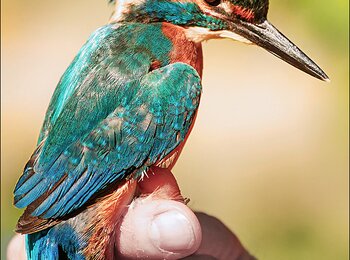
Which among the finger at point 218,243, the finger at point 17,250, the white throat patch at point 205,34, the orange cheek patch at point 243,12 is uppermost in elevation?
the orange cheek patch at point 243,12

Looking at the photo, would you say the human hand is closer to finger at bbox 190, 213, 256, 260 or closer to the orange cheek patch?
finger at bbox 190, 213, 256, 260

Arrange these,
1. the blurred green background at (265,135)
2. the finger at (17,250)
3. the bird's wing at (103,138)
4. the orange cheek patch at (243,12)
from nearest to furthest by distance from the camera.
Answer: the bird's wing at (103,138), the orange cheek patch at (243,12), the finger at (17,250), the blurred green background at (265,135)

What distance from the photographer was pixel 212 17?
1886 millimetres

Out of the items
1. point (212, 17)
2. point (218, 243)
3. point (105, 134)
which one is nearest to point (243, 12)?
point (212, 17)

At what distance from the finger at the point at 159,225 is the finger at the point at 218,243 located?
218 mm

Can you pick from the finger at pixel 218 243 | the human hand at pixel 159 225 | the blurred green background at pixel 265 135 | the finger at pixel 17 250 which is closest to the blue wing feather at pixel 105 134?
the human hand at pixel 159 225

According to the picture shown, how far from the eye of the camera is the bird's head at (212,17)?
188 centimetres

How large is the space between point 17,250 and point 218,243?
49 centimetres

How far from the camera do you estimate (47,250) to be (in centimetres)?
178

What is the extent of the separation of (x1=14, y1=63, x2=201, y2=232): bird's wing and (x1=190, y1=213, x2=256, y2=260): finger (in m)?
0.38

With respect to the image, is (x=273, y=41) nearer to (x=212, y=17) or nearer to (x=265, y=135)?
(x=212, y=17)

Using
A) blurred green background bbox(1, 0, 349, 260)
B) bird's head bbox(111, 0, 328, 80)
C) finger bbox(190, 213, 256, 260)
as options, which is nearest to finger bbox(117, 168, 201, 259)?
finger bbox(190, 213, 256, 260)

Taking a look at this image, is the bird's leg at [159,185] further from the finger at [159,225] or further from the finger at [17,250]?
the finger at [17,250]

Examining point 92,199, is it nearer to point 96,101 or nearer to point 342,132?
point 96,101
